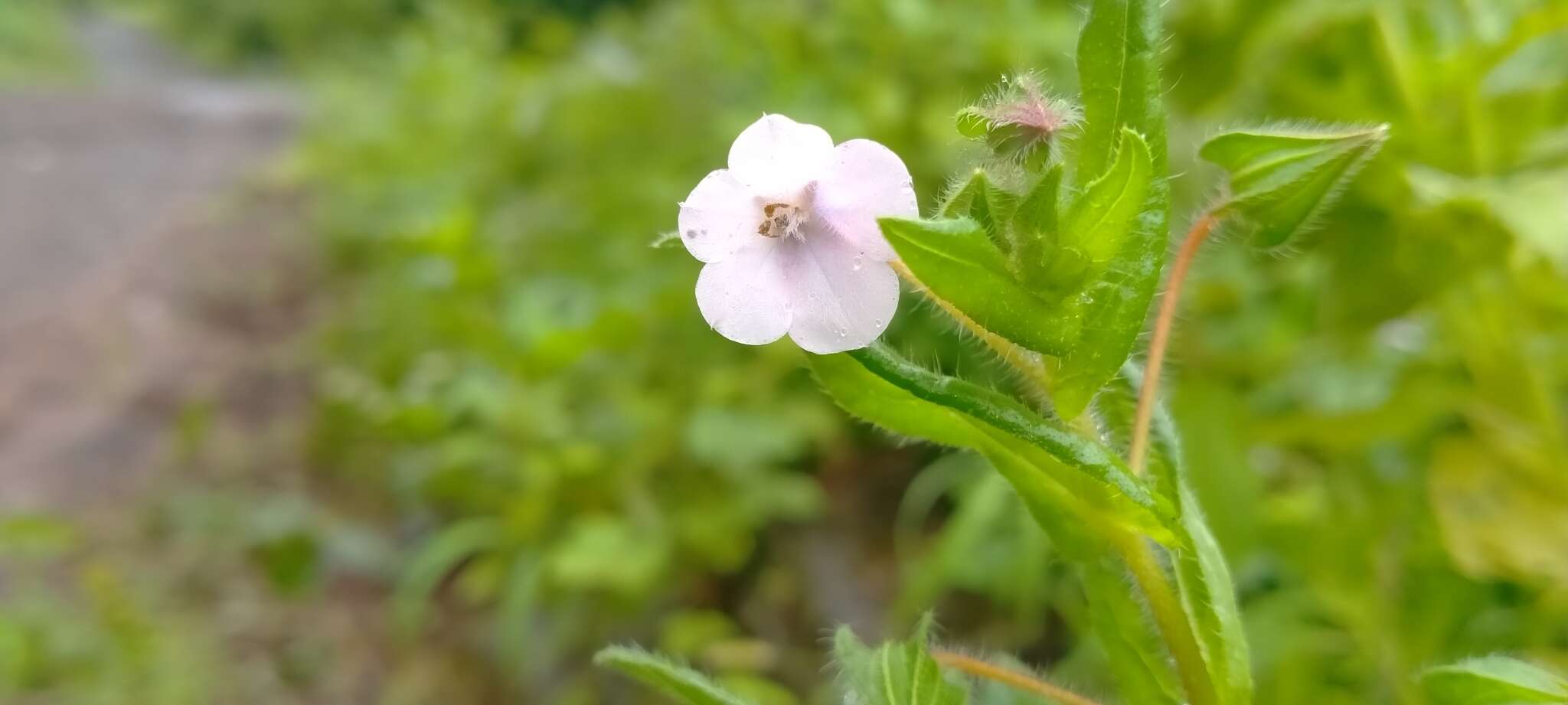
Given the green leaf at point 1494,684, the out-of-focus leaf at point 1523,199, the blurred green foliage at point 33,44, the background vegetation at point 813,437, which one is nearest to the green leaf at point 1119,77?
the green leaf at point 1494,684

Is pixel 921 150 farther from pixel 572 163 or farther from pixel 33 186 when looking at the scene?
pixel 33 186

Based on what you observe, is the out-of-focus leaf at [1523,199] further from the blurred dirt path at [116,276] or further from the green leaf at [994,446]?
the blurred dirt path at [116,276]

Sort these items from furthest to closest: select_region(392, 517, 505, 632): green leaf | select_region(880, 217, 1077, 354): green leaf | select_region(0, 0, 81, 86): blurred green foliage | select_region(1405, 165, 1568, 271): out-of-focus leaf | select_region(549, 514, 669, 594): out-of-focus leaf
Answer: select_region(0, 0, 81, 86): blurred green foliage, select_region(392, 517, 505, 632): green leaf, select_region(549, 514, 669, 594): out-of-focus leaf, select_region(1405, 165, 1568, 271): out-of-focus leaf, select_region(880, 217, 1077, 354): green leaf

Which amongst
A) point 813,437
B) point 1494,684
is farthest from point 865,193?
point 813,437

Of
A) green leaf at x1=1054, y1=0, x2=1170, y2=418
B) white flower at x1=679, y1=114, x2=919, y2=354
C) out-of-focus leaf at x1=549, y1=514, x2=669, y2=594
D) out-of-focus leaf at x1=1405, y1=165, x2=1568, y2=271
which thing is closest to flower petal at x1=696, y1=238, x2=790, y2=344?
white flower at x1=679, y1=114, x2=919, y2=354

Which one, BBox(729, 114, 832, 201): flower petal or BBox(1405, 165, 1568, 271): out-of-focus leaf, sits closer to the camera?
BBox(729, 114, 832, 201): flower petal

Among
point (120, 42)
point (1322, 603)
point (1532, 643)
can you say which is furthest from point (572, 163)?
point (120, 42)

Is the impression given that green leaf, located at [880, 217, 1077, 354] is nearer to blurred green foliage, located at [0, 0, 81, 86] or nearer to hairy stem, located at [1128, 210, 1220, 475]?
hairy stem, located at [1128, 210, 1220, 475]

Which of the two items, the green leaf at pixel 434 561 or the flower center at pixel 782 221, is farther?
the green leaf at pixel 434 561
